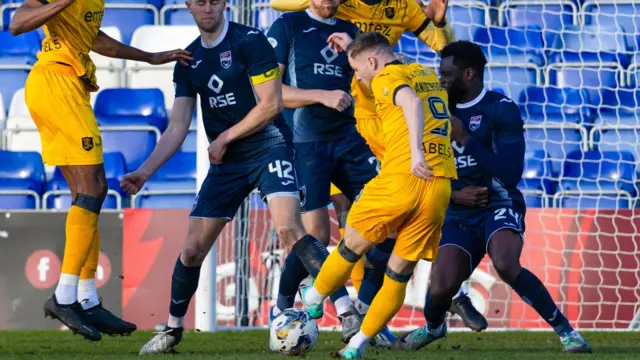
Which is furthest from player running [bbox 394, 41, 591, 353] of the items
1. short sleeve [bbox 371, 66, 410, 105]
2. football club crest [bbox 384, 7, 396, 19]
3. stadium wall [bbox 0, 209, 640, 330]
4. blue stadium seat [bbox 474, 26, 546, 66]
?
blue stadium seat [bbox 474, 26, 546, 66]

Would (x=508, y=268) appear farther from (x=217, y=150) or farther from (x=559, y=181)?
(x=559, y=181)

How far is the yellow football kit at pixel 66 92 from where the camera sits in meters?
6.36

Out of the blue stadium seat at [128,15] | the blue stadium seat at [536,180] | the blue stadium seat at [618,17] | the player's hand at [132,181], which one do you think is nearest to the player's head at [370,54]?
the player's hand at [132,181]

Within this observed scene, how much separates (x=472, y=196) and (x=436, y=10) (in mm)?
1333

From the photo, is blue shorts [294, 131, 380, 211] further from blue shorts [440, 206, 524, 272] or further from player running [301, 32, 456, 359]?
player running [301, 32, 456, 359]

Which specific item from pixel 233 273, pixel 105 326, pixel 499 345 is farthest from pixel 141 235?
pixel 499 345

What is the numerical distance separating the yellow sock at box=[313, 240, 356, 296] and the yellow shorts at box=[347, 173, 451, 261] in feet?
0.53

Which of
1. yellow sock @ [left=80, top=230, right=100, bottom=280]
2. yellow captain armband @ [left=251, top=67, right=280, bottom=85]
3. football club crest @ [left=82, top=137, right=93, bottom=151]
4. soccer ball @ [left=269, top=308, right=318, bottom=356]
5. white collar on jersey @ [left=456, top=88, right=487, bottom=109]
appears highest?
yellow captain armband @ [left=251, top=67, right=280, bottom=85]

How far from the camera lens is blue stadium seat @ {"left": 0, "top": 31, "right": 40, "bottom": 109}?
1160 cm

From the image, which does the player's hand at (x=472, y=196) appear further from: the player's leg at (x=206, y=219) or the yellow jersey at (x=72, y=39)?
the yellow jersey at (x=72, y=39)

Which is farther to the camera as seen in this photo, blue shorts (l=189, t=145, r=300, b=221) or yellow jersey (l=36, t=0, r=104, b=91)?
yellow jersey (l=36, t=0, r=104, b=91)

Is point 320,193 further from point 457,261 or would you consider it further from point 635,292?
point 635,292

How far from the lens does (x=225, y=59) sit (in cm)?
601

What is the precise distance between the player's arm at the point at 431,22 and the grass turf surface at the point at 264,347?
6.53ft
